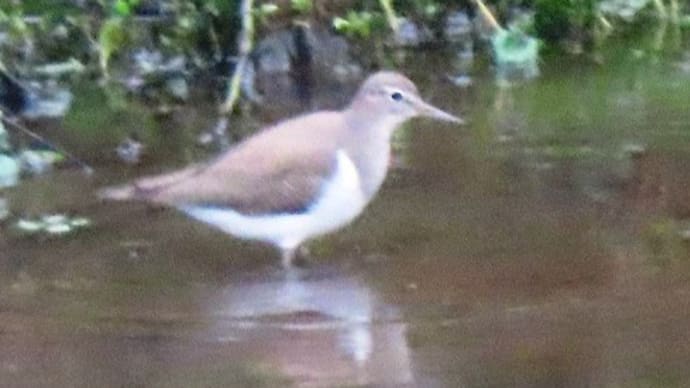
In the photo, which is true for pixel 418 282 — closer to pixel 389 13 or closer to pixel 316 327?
pixel 316 327

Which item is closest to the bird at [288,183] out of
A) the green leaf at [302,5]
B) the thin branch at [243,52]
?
the thin branch at [243,52]

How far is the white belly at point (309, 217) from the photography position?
614cm

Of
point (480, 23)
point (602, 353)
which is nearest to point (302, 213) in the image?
point (602, 353)

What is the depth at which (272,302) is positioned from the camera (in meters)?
5.88

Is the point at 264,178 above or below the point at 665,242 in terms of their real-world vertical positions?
above

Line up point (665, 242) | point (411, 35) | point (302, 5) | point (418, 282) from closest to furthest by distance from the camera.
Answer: point (418, 282)
point (665, 242)
point (302, 5)
point (411, 35)

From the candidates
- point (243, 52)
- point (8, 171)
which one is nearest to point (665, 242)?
point (8, 171)

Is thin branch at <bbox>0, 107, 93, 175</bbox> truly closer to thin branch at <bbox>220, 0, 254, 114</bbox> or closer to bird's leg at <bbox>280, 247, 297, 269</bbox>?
thin branch at <bbox>220, 0, 254, 114</bbox>

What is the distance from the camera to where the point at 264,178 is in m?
6.19

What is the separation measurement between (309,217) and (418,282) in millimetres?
441

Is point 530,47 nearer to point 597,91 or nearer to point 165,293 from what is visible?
point 597,91

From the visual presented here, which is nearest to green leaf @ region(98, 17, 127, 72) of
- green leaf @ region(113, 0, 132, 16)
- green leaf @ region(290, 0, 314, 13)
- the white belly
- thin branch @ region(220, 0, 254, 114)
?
green leaf @ region(113, 0, 132, 16)

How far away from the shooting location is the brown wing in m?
6.15

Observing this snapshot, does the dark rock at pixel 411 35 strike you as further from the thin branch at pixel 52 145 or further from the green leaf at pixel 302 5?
the thin branch at pixel 52 145
